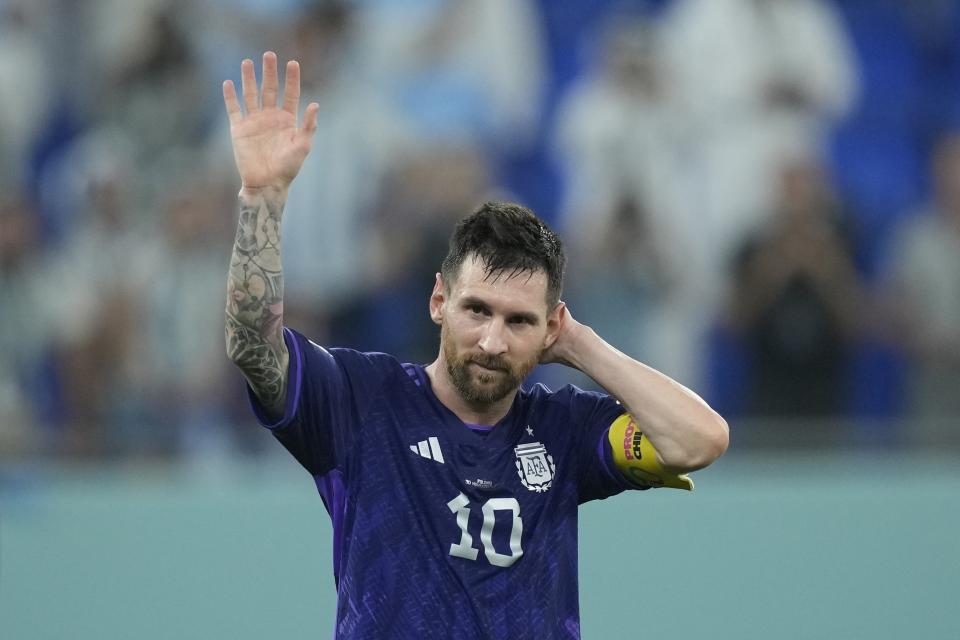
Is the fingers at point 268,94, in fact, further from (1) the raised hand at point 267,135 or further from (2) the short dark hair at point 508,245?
(2) the short dark hair at point 508,245

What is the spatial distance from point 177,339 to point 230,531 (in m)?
1.28

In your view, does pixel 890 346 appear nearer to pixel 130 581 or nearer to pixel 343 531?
pixel 130 581

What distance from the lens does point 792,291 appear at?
27.7ft

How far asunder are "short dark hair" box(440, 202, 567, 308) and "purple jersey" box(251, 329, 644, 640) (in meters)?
0.39

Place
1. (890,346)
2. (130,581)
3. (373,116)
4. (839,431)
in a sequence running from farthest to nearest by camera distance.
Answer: (373,116) < (890,346) < (839,431) < (130,581)

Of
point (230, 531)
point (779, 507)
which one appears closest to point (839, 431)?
point (779, 507)

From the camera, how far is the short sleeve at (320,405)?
3955mm

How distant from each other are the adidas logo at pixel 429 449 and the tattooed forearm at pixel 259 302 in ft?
1.37

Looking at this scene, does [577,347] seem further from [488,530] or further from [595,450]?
[488,530]

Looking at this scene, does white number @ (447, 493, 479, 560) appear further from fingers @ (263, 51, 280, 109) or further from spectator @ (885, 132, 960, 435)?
spectator @ (885, 132, 960, 435)

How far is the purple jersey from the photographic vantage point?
397 centimetres

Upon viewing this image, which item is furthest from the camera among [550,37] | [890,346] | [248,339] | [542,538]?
[550,37]

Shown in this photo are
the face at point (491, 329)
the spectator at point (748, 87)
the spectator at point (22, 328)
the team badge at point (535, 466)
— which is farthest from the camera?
the spectator at point (748, 87)

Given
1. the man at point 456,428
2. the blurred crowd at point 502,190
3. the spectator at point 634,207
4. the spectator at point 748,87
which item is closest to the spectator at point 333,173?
the blurred crowd at point 502,190
